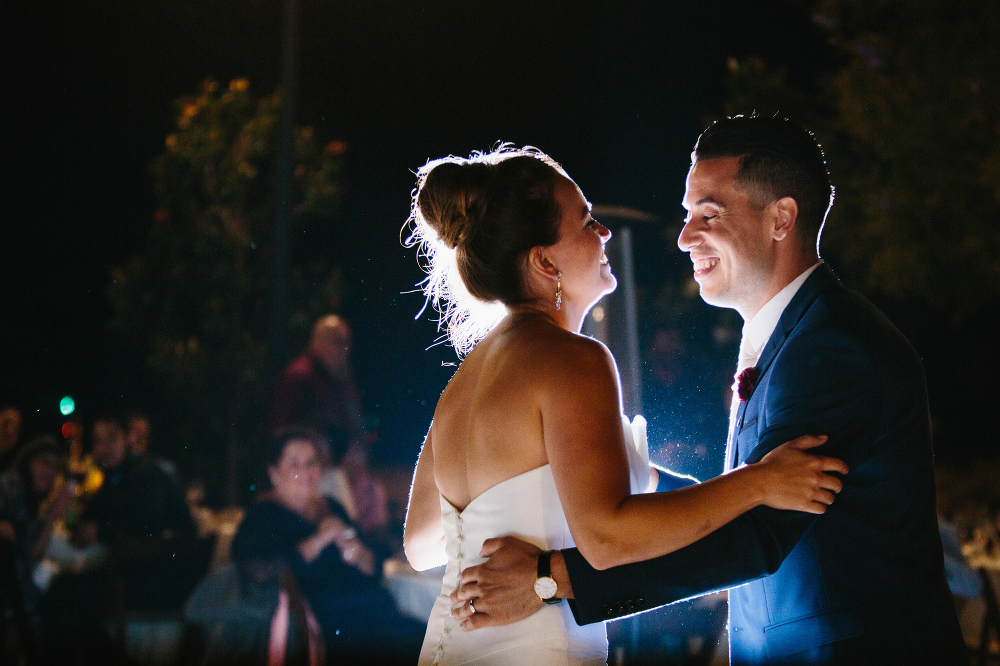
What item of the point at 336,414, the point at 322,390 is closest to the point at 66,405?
the point at 322,390

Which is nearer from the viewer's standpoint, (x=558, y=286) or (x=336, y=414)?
(x=558, y=286)

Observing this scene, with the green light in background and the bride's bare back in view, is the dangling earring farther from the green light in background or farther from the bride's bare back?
the green light in background

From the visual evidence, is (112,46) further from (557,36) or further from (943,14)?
(943,14)

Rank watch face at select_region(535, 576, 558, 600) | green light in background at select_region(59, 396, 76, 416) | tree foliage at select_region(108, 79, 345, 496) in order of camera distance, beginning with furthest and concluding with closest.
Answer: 1. tree foliage at select_region(108, 79, 345, 496)
2. green light in background at select_region(59, 396, 76, 416)
3. watch face at select_region(535, 576, 558, 600)

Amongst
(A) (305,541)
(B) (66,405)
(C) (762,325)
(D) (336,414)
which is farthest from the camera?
(B) (66,405)

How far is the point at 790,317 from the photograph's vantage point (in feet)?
5.30

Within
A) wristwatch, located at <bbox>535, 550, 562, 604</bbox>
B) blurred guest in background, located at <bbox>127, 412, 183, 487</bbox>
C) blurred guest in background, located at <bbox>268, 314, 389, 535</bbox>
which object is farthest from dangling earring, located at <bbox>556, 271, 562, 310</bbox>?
blurred guest in background, located at <bbox>127, 412, 183, 487</bbox>

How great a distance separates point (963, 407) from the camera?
6.10 meters

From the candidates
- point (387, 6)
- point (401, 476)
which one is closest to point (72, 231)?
point (387, 6)

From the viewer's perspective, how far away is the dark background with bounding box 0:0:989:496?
412cm

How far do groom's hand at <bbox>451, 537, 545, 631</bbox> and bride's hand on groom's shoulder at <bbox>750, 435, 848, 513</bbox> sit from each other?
456 mm

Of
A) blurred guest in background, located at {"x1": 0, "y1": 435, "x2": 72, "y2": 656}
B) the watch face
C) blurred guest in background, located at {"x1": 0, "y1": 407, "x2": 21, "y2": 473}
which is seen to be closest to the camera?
the watch face

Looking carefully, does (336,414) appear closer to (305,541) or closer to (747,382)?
(305,541)

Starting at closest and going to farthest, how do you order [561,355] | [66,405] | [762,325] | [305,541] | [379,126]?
[561,355] → [762,325] → [305,541] → [379,126] → [66,405]
